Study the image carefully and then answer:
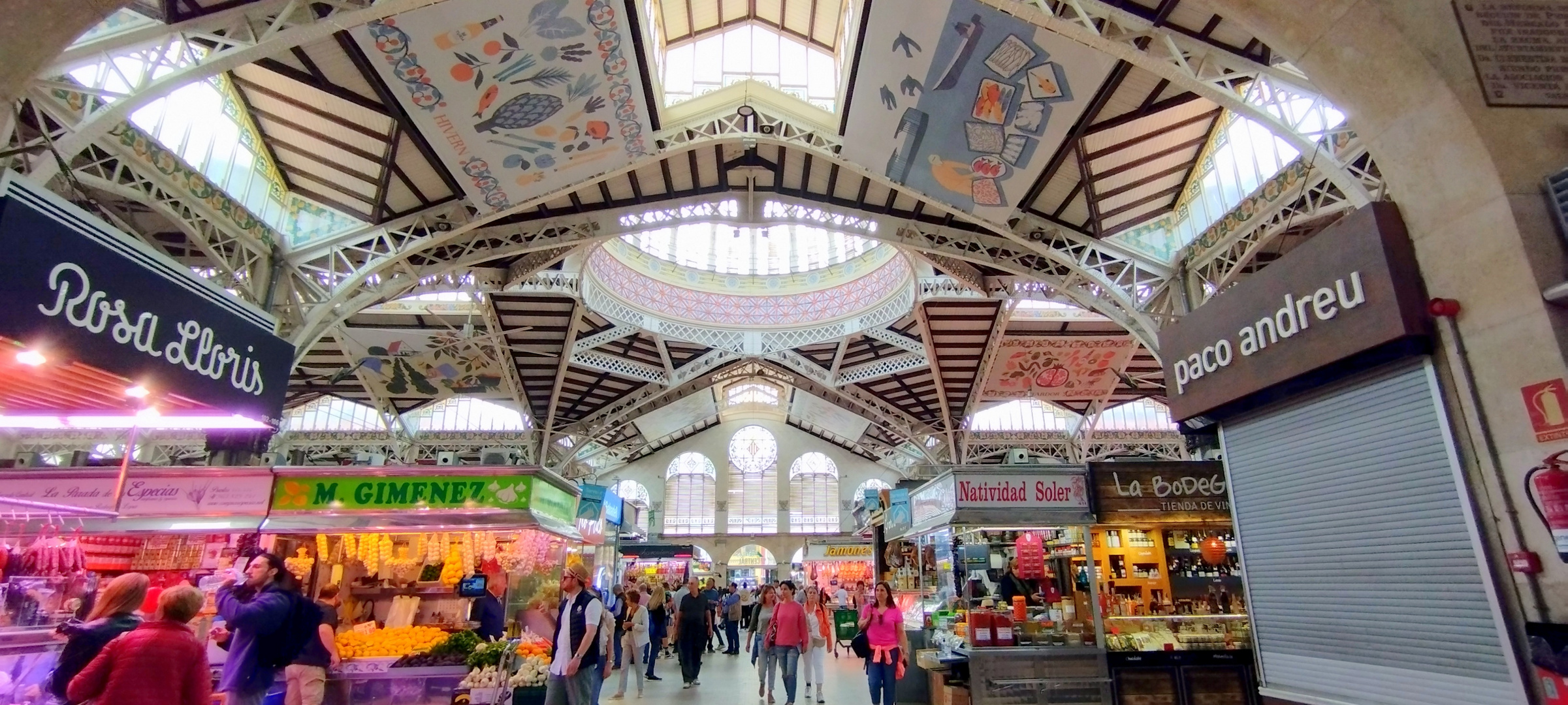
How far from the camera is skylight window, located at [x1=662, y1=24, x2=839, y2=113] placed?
42.3ft

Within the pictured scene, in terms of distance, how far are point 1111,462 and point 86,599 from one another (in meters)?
11.2

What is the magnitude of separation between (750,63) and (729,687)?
34.8 feet

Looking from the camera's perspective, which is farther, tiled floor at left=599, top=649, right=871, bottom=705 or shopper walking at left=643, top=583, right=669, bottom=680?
shopper walking at left=643, top=583, right=669, bottom=680

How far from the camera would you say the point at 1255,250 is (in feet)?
33.8

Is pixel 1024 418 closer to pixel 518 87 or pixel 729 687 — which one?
pixel 729 687

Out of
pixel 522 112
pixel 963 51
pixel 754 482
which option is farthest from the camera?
pixel 754 482

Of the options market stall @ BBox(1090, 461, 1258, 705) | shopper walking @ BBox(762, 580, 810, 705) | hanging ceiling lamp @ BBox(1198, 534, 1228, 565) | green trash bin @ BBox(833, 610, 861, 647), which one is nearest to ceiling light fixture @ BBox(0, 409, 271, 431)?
shopper walking @ BBox(762, 580, 810, 705)

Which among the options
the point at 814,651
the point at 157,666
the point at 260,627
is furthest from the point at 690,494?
the point at 157,666

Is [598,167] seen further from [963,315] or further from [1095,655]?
[963,315]

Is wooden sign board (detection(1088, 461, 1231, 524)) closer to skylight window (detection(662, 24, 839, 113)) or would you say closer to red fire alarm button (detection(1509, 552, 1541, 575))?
red fire alarm button (detection(1509, 552, 1541, 575))

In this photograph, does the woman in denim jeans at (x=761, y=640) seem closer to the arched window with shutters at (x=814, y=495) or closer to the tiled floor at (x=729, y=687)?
the tiled floor at (x=729, y=687)

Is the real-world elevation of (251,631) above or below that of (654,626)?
above

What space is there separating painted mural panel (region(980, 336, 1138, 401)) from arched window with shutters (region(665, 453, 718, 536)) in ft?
53.4

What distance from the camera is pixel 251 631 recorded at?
4.66 m
